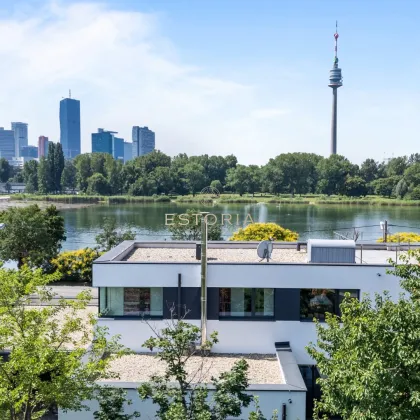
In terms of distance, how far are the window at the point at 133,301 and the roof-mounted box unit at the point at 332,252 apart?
16.5 feet

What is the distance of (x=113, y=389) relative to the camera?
11.2m

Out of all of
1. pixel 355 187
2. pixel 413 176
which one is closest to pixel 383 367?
pixel 413 176

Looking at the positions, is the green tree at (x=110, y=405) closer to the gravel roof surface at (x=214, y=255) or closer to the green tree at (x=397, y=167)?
the gravel roof surface at (x=214, y=255)

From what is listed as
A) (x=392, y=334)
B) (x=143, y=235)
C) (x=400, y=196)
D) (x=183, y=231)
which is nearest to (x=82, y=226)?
(x=143, y=235)

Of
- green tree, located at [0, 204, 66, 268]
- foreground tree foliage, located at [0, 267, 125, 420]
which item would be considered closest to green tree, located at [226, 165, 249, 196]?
green tree, located at [0, 204, 66, 268]

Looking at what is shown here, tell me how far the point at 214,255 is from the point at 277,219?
2163 inches

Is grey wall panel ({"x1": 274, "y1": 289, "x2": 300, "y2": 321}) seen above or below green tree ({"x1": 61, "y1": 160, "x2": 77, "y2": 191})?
below

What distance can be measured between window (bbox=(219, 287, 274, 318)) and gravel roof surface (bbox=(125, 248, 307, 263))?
2.07 metres

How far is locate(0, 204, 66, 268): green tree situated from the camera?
31.6m

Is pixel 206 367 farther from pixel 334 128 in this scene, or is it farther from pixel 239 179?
pixel 334 128

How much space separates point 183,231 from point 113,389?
26.6 meters

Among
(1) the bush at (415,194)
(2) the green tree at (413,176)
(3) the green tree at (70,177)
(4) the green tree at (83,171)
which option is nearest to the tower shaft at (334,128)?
(2) the green tree at (413,176)

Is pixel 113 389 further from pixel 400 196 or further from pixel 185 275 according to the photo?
pixel 400 196

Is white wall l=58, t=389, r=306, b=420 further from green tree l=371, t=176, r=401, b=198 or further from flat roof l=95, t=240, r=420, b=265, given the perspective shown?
green tree l=371, t=176, r=401, b=198
